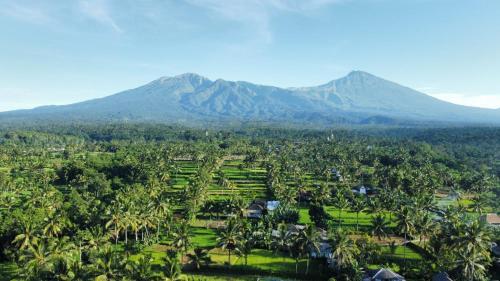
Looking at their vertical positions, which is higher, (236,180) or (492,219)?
(492,219)

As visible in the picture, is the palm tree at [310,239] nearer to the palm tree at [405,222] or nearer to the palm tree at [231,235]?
the palm tree at [231,235]

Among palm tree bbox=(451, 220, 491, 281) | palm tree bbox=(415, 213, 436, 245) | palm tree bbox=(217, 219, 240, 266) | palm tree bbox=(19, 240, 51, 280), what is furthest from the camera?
palm tree bbox=(415, 213, 436, 245)

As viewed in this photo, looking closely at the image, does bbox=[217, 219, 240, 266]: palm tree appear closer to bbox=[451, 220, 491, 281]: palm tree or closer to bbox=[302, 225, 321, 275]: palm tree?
bbox=[302, 225, 321, 275]: palm tree

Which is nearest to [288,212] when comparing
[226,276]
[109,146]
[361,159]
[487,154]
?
[226,276]

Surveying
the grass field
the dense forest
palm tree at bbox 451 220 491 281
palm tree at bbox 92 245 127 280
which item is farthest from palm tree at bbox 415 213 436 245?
the grass field

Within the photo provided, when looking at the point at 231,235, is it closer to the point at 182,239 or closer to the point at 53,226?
the point at 182,239

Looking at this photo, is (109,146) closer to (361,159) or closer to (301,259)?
(361,159)

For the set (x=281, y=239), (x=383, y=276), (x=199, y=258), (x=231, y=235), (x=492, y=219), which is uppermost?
(x=231, y=235)

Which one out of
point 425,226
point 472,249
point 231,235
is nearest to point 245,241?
point 231,235

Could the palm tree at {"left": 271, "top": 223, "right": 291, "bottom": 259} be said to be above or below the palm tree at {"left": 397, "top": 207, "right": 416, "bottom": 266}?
below

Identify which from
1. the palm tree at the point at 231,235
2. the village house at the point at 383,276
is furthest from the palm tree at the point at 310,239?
the palm tree at the point at 231,235
